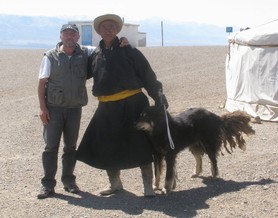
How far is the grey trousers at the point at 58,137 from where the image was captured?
536cm

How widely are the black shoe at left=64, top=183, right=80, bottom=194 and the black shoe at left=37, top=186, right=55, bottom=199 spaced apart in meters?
0.18

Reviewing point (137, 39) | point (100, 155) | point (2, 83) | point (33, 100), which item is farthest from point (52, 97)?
point (137, 39)

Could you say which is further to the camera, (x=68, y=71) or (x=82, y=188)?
(x=82, y=188)

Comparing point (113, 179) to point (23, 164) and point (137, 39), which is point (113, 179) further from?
point (137, 39)

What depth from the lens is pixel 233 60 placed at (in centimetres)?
1100

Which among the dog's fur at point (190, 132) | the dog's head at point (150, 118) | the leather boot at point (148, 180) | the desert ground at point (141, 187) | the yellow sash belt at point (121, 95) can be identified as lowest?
the desert ground at point (141, 187)

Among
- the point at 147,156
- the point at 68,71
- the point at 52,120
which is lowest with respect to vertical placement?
the point at 147,156

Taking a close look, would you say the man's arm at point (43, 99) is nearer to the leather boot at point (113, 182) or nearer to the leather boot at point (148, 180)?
the leather boot at point (113, 182)

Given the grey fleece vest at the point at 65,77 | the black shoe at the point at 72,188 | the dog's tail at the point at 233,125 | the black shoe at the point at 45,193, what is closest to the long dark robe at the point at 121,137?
the grey fleece vest at the point at 65,77

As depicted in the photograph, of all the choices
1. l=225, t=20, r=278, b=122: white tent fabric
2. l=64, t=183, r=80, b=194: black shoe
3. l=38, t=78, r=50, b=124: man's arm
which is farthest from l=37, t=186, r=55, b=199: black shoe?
l=225, t=20, r=278, b=122: white tent fabric

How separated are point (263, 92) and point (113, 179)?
199 inches

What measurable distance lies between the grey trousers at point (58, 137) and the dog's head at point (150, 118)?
26.8 inches

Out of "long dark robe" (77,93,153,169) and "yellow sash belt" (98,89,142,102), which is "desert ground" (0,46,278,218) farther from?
"yellow sash belt" (98,89,142,102)

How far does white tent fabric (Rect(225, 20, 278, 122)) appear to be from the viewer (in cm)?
967
